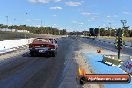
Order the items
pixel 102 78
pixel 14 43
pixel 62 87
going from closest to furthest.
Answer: pixel 102 78
pixel 62 87
pixel 14 43

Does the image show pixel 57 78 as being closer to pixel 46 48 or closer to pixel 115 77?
pixel 115 77

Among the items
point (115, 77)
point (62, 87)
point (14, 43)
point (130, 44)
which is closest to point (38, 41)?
point (14, 43)

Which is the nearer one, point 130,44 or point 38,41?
point 38,41

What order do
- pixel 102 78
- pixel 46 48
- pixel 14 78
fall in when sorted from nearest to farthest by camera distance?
pixel 102 78, pixel 14 78, pixel 46 48

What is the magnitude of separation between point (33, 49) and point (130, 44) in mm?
41794

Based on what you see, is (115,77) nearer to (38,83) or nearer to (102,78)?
(102,78)

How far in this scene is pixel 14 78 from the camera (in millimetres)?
16547

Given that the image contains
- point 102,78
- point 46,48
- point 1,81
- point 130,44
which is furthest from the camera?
point 130,44

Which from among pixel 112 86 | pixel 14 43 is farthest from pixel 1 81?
pixel 14 43

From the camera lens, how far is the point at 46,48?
32.2m


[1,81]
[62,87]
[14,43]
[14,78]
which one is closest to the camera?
[62,87]

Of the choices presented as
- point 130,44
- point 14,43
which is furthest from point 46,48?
point 130,44

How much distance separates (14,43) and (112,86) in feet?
107

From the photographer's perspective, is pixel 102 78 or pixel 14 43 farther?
pixel 14 43
